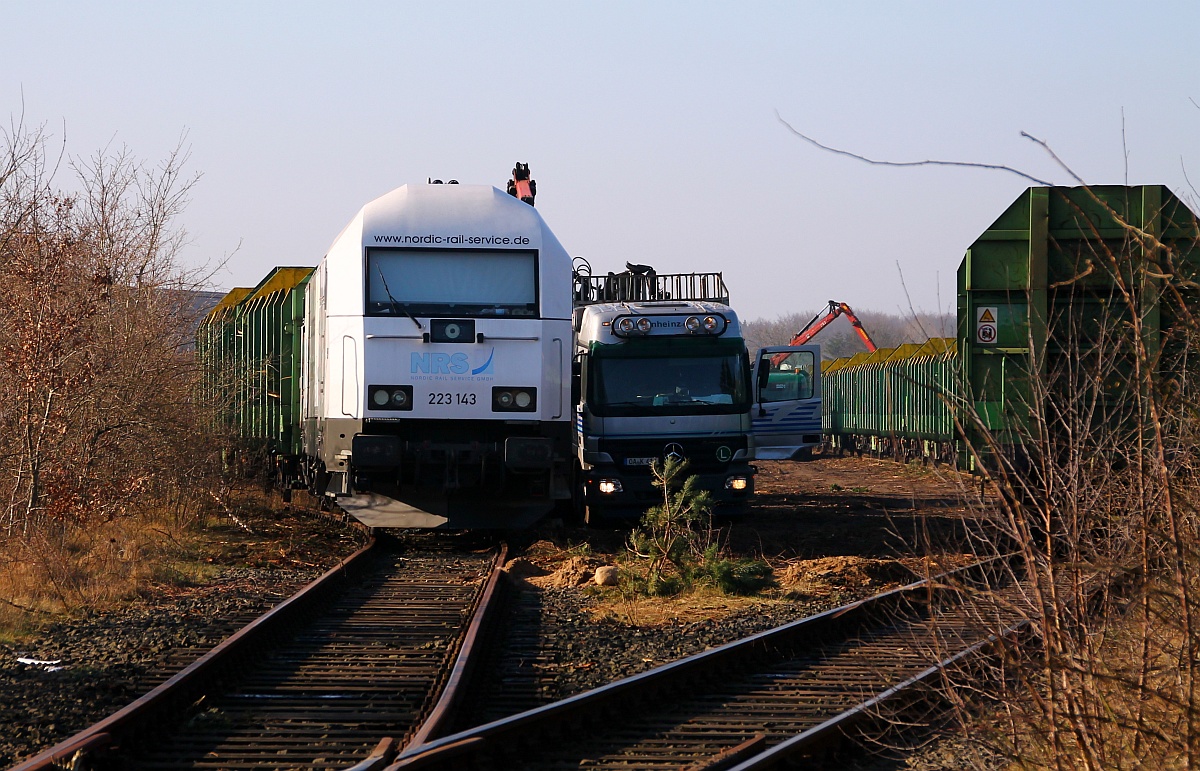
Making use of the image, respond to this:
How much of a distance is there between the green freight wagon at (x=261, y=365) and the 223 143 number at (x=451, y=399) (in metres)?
4.63

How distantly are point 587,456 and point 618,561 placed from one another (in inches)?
123

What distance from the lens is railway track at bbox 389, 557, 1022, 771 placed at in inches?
241

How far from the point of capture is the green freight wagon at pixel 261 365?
727 inches

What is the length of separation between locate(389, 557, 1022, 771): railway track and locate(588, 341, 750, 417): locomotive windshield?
6689 millimetres

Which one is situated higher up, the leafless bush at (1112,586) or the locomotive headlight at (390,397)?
the locomotive headlight at (390,397)

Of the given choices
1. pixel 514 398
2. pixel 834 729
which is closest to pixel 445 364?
pixel 514 398

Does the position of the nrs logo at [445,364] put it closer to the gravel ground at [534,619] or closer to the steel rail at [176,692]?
the gravel ground at [534,619]

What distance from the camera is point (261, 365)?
19.9 metres

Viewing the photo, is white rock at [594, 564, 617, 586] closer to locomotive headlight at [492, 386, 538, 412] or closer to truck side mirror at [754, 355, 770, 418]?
locomotive headlight at [492, 386, 538, 412]

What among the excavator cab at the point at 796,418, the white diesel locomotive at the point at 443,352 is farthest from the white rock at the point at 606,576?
the excavator cab at the point at 796,418

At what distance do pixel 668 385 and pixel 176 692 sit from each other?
9943 millimetres

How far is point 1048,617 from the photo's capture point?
5.14m

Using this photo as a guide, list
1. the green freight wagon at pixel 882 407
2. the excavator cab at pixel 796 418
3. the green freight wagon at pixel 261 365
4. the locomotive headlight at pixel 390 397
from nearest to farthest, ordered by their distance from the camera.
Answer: the locomotive headlight at pixel 390 397
the green freight wagon at pixel 261 365
the excavator cab at pixel 796 418
the green freight wagon at pixel 882 407

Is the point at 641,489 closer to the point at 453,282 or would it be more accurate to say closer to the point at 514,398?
the point at 514,398
